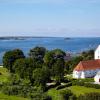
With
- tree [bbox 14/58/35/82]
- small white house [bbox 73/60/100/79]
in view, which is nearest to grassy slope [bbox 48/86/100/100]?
tree [bbox 14/58/35/82]

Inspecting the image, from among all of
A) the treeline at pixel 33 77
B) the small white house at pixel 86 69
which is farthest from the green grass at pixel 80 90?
the small white house at pixel 86 69

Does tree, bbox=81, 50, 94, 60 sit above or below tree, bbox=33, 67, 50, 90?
above

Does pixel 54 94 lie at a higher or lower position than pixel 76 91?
lower

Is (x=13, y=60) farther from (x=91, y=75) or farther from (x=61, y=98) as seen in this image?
(x=61, y=98)

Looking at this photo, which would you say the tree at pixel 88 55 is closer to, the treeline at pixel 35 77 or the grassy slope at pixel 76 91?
the treeline at pixel 35 77

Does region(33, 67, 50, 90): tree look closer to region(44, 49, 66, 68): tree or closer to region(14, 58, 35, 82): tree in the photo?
region(14, 58, 35, 82): tree

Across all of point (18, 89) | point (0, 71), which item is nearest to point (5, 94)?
point (18, 89)

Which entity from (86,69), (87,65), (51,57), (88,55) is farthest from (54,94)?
(88,55)

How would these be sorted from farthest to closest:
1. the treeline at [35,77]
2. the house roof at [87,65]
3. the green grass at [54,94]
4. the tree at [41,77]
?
the house roof at [87,65], the tree at [41,77], the treeline at [35,77], the green grass at [54,94]

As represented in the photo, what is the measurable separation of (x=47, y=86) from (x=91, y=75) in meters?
13.7

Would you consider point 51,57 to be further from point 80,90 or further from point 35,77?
point 80,90

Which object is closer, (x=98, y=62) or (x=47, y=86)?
(x=47, y=86)

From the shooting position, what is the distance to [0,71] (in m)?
87.0

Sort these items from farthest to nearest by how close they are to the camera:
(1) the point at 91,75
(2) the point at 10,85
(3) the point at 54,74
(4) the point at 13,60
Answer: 1. (4) the point at 13,60
2. (1) the point at 91,75
3. (3) the point at 54,74
4. (2) the point at 10,85
